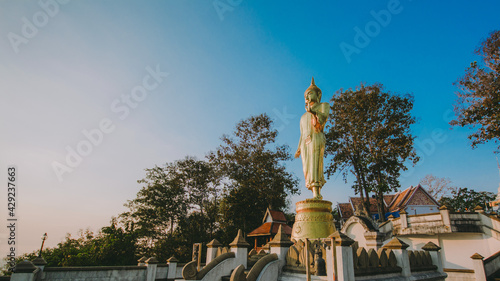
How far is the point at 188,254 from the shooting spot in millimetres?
23797

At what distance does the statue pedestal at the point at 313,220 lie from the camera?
28.7ft

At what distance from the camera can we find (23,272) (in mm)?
9195

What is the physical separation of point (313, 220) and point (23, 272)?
32.3 ft

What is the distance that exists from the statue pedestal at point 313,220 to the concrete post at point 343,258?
3.09 m

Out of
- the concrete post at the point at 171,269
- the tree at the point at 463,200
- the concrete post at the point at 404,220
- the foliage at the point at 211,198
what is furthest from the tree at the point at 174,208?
the tree at the point at 463,200

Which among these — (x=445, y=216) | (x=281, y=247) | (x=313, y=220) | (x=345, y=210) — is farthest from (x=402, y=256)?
(x=345, y=210)

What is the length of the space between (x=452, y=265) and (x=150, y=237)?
75.4ft

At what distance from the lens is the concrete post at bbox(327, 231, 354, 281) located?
543cm

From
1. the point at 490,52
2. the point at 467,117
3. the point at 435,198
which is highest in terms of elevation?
the point at 490,52

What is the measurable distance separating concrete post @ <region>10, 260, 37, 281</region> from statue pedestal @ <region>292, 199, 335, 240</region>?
356 inches

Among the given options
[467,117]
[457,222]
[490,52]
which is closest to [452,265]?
[457,222]

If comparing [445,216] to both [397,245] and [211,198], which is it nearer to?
[397,245]

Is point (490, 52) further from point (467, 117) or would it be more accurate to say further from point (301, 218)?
point (301, 218)

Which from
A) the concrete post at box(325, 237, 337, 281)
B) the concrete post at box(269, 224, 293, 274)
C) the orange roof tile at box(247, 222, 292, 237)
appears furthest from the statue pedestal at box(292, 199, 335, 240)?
the orange roof tile at box(247, 222, 292, 237)
